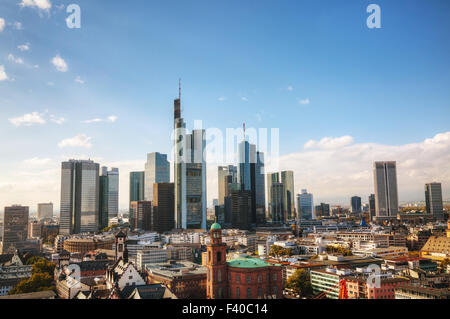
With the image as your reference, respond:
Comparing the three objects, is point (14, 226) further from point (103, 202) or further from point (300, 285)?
point (300, 285)

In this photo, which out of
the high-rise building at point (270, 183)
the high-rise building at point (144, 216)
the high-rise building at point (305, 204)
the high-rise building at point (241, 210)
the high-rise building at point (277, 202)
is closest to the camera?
the high-rise building at point (144, 216)

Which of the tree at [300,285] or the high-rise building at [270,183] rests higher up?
the high-rise building at [270,183]

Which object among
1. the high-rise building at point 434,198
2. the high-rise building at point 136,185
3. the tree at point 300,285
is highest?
the high-rise building at point 136,185

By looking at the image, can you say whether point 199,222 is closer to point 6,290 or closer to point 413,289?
point 6,290

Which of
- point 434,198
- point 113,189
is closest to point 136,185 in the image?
point 113,189

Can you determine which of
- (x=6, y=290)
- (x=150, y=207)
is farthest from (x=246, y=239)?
(x=6, y=290)

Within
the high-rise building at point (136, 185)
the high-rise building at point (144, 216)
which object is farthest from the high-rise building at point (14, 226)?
the high-rise building at point (136, 185)

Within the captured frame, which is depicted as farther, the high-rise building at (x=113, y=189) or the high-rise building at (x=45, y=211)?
the high-rise building at (x=45, y=211)

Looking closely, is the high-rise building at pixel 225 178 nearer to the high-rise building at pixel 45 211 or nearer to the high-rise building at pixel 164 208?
the high-rise building at pixel 164 208
